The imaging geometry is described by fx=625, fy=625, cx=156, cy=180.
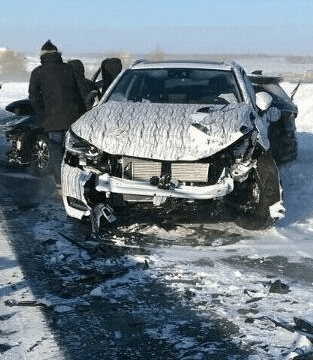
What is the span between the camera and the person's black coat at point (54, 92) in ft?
26.8

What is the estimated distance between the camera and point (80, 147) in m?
6.35

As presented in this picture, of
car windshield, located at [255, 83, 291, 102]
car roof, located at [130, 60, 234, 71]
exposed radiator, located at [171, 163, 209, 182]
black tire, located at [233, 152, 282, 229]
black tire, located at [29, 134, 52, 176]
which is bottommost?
black tire, located at [29, 134, 52, 176]

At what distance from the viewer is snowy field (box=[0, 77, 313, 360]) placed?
398cm

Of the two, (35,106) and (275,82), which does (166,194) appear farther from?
(275,82)

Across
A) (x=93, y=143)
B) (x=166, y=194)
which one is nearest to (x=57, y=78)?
(x=93, y=143)

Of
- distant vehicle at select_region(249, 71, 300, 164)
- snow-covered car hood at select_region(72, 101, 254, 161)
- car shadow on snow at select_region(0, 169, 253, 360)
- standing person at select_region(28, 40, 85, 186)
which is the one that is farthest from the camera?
distant vehicle at select_region(249, 71, 300, 164)

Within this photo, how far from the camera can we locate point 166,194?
237 inches

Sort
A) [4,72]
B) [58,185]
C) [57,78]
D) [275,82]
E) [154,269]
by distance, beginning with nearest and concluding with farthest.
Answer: [154,269] < [57,78] < [58,185] < [275,82] < [4,72]

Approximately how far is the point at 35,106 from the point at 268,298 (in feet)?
15.7

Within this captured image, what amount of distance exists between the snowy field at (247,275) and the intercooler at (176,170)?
628mm

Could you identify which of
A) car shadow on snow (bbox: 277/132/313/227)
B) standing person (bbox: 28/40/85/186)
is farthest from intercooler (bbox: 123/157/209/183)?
standing person (bbox: 28/40/85/186)

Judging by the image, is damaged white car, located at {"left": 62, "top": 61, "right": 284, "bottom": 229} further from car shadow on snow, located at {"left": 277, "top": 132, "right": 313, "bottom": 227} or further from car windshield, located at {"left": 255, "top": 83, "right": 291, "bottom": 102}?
car windshield, located at {"left": 255, "top": 83, "right": 291, "bottom": 102}

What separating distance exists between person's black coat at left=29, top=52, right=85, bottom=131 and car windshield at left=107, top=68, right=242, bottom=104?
2.79 ft

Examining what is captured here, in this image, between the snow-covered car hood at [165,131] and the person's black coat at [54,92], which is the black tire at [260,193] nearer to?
A: the snow-covered car hood at [165,131]
